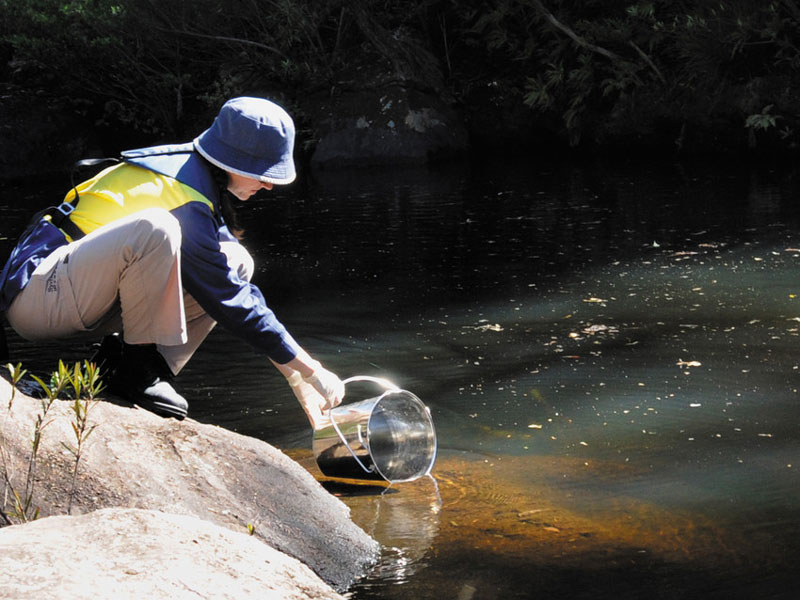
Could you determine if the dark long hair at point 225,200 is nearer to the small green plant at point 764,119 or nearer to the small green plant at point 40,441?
the small green plant at point 40,441

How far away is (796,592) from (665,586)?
397mm

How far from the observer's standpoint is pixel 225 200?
3.95 metres

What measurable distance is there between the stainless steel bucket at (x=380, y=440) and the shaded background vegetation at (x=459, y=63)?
12.2 m

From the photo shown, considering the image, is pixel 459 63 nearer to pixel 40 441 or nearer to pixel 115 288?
pixel 115 288

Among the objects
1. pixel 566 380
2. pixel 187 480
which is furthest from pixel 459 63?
pixel 187 480

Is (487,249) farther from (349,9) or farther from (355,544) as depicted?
(349,9)

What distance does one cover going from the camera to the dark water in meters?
3.61

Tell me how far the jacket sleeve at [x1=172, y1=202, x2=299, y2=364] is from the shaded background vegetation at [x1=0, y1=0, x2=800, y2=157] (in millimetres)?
12886

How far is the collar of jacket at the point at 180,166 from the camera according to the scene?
3.77 meters

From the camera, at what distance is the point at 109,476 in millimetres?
3514

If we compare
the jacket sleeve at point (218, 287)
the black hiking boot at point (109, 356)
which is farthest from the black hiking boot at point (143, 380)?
the jacket sleeve at point (218, 287)

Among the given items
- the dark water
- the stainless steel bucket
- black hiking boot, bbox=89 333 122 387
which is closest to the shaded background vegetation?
the dark water

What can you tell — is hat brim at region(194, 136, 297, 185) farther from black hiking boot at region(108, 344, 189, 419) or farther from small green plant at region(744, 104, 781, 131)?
small green plant at region(744, 104, 781, 131)

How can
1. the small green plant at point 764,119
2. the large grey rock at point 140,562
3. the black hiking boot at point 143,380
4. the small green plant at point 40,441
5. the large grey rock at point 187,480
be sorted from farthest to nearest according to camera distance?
the small green plant at point 764,119, the black hiking boot at point 143,380, the large grey rock at point 187,480, the small green plant at point 40,441, the large grey rock at point 140,562
